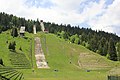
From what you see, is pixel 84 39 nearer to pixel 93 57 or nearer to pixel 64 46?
pixel 64 46

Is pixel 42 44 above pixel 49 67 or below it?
above

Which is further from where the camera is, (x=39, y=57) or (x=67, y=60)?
(x=39, y=57)

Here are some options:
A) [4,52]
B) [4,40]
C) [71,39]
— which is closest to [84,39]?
[71,39]

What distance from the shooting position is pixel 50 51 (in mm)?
140000

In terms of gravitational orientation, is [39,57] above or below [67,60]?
above

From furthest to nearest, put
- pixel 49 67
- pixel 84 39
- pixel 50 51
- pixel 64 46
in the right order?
1. pixel 84 39
2. pixel 64 46
3. pixel 50 51
4. pixel 49 67

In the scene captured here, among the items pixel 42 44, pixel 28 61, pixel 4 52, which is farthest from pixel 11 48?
pixel 42 44

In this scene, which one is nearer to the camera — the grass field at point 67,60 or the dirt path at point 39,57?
the grass field at point 67,60

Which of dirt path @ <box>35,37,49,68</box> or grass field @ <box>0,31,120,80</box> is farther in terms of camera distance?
dirt path @ <box>35,37,49,68</box>

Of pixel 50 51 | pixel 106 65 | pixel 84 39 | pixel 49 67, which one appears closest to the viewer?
pixel 49 67

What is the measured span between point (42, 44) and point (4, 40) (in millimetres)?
23337

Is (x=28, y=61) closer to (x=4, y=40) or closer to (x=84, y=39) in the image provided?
(x=4, y=40)

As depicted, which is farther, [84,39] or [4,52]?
[84,39]

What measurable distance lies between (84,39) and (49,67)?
244ft
